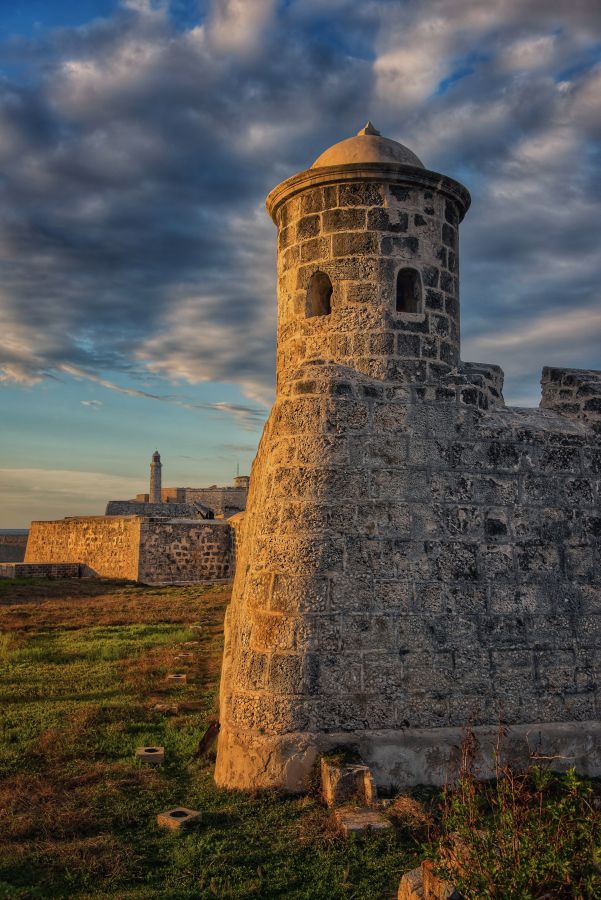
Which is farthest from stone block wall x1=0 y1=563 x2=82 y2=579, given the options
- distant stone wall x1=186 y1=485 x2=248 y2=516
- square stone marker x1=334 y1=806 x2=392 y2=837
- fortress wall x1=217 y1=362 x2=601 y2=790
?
square stone marker x1=334 y1=806 x2=392 y2=837

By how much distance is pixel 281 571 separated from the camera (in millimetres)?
6328

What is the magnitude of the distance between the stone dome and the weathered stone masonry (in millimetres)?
34

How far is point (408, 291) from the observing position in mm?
7129

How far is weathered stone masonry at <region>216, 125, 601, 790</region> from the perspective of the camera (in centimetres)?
610

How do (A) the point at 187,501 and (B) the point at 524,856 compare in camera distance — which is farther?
(A) the point at 187,501

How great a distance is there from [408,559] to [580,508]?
6.21 feet

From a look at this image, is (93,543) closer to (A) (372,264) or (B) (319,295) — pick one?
(B) (319,295)

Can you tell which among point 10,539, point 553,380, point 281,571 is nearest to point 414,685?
point 281,571

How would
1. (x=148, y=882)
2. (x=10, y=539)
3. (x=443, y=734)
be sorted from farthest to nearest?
(x=10, y=539) < (x=443, y=734) < (x=148, y=882)

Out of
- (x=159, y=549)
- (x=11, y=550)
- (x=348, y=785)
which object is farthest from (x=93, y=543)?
(x=348, y=785)

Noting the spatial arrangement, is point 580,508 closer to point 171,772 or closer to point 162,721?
point 171,772

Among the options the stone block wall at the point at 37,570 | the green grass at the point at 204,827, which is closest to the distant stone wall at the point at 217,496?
the stone block wall at the point at 37,570

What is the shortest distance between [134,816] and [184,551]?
2140cm

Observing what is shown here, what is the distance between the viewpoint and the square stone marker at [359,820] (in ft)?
16.8
